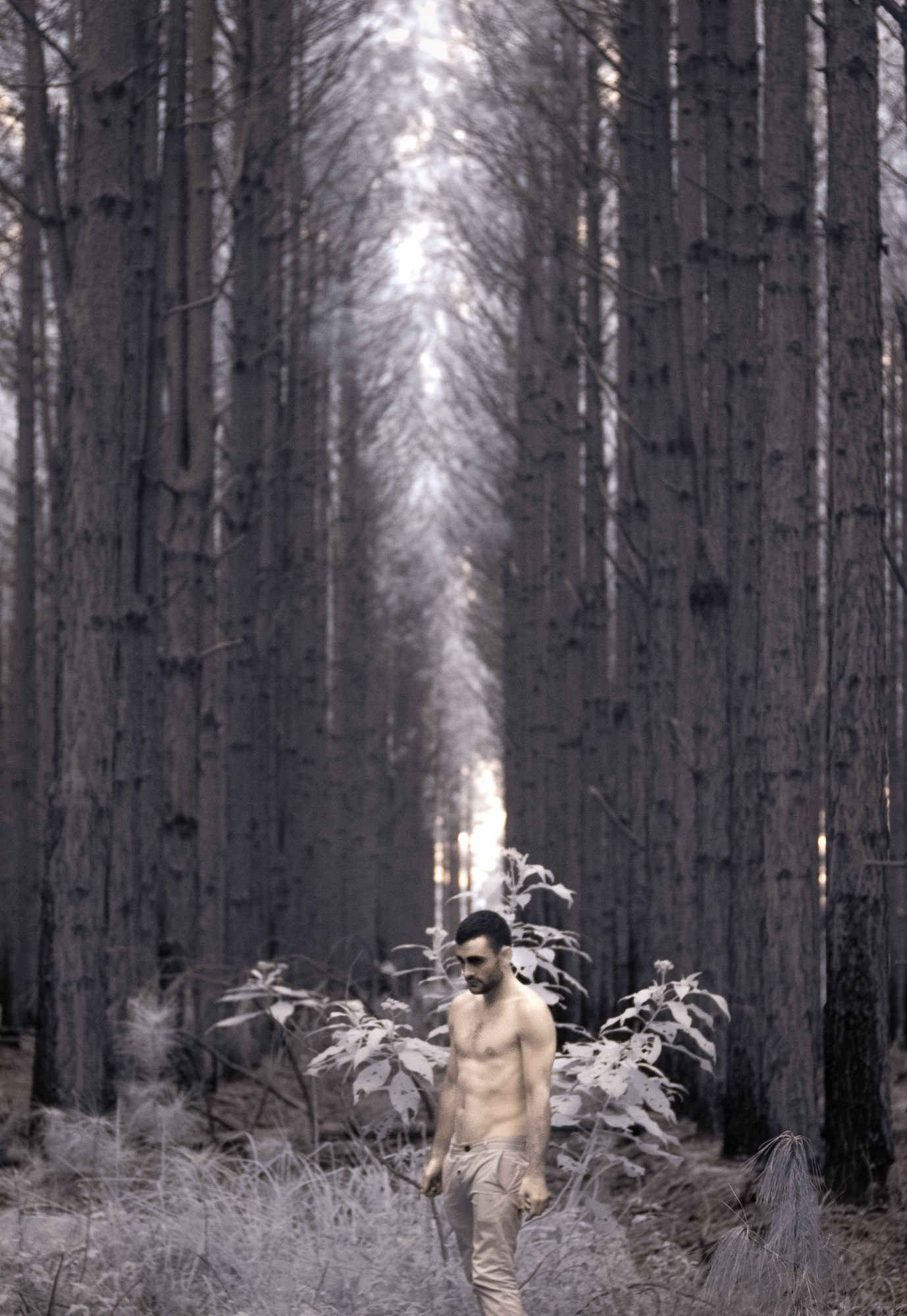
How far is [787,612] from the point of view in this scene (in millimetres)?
7125

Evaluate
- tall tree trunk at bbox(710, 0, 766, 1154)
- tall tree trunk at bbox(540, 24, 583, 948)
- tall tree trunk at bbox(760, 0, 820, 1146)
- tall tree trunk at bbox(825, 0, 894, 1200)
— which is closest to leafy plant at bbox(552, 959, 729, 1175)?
tall tree trunk at bbox(825, 0, 894, 1200)

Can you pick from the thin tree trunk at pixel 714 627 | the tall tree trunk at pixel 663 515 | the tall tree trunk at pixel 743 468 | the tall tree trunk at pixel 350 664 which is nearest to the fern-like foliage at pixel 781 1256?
the tall tree trunk at pixel 743 468

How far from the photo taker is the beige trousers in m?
3.80

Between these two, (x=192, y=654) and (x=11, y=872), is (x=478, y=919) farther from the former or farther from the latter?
(x=11, y=872)

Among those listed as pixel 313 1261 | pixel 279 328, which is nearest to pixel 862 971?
pixel 313 1261

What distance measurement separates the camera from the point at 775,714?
7.07m

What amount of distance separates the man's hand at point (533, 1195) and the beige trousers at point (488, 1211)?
0.20 ft

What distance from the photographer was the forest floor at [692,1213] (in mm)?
5137

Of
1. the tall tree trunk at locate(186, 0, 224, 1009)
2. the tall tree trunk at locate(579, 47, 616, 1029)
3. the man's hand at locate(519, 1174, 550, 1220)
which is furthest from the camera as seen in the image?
the tall tree trunk at locate(579, 47, 616, 1029)

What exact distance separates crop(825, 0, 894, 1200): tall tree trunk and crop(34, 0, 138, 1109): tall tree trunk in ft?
12.1

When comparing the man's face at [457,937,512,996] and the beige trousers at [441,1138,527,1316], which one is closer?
the beige trousers at [441,1138,527,1316]

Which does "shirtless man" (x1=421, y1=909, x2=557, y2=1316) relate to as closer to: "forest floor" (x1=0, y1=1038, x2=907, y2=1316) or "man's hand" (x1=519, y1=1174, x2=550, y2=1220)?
"man's hand" (x1=519, y1=1174, x2=550, y2=1220)

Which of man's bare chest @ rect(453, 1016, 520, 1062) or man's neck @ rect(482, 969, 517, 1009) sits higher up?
man's neck @ rect(482, 969, 517, 1009)

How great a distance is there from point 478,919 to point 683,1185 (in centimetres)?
362
